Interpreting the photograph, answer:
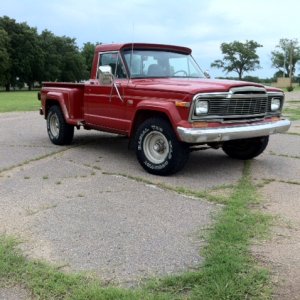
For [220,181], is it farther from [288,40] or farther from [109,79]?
[288,40]

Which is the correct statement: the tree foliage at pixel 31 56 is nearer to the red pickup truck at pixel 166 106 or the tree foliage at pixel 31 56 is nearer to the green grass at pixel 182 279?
the red pickup truck at pixel 166 106

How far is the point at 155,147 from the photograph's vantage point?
6.87m

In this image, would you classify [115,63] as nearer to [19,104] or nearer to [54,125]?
[54,125]

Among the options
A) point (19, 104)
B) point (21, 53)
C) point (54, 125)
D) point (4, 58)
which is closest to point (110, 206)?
point (54, 125)

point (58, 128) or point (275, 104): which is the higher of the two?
point (275, 104)

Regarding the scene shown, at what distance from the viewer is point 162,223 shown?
4.59 meters

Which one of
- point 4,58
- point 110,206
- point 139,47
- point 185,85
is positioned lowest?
point 110,206

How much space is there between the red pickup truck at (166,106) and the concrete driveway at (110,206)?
1.34 feet

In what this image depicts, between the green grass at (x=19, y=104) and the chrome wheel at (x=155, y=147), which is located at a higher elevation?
the chrome wheel at (x=155, y=147)

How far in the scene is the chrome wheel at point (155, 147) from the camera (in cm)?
676

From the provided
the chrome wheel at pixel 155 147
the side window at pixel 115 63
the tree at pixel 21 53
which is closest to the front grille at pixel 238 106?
the chrome wheel at pixel 155 147

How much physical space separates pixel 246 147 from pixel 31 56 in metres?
71.9

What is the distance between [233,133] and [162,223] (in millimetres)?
2299

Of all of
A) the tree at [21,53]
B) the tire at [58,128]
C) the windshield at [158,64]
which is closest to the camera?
the windshield at [158,64]
